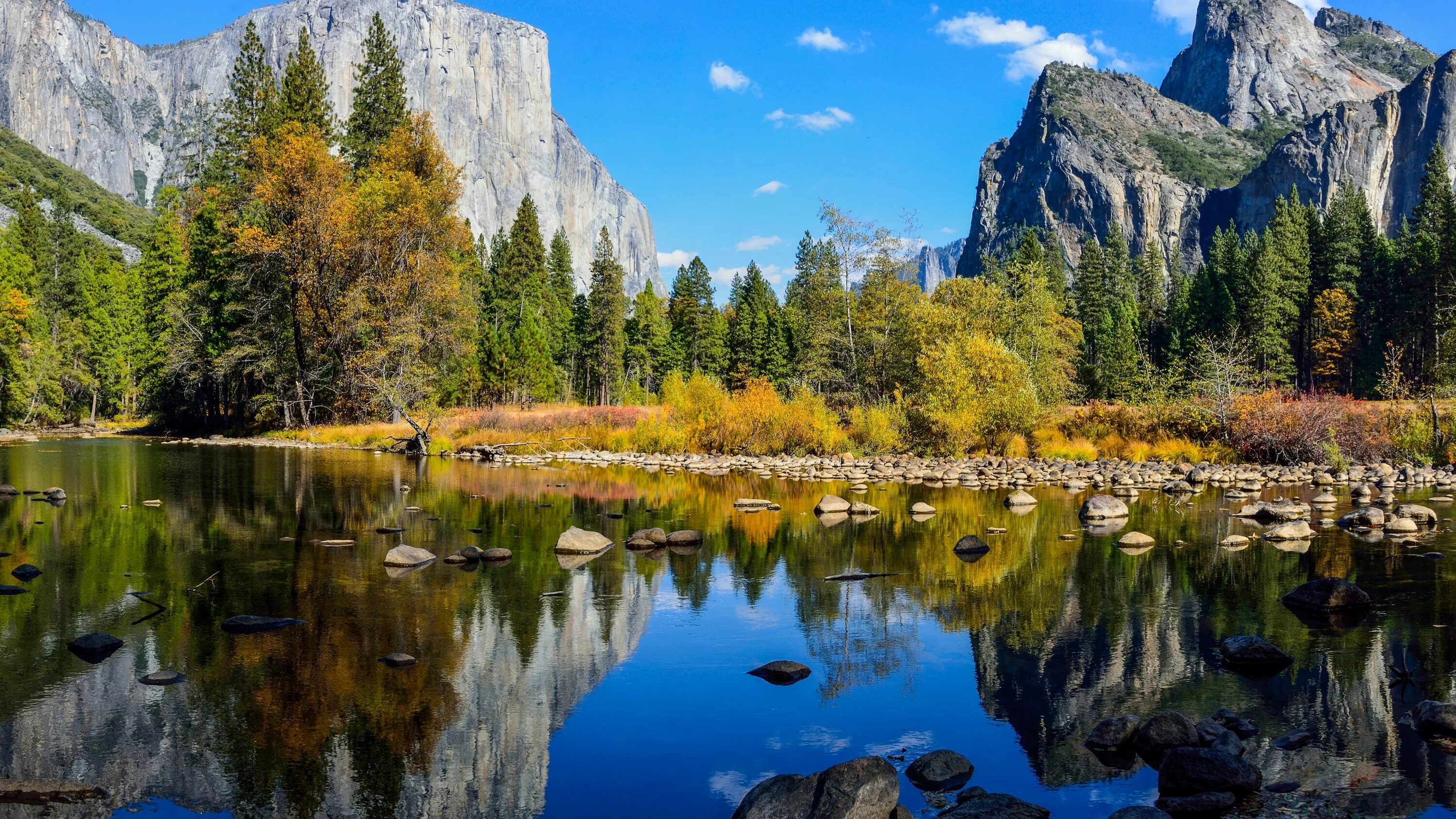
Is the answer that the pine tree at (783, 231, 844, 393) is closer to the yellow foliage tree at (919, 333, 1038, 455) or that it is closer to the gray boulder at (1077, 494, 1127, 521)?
the yellow foliage tree at (919, 333, 1038, 455)

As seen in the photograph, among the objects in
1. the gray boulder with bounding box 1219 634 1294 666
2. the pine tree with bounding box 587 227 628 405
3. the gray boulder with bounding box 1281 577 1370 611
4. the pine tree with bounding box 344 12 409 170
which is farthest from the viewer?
the pine tree with bounding box 587 227 628 405

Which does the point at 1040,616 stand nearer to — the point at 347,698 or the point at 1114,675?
the point at 1114,675

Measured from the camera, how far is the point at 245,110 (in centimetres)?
5147

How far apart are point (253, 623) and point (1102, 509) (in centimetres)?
1780

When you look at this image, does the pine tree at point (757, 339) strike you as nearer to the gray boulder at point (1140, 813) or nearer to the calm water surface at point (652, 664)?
the calm water surface at point (652, 664)

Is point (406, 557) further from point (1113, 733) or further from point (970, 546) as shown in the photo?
→ point (1113, 733)

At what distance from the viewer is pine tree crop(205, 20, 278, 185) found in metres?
51.0

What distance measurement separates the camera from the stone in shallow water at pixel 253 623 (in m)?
9.75

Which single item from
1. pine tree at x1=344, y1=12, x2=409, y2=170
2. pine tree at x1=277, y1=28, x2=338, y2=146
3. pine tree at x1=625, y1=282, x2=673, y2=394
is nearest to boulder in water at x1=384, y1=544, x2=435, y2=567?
pine tree at x1=277, y1=28, x2=338, y2=146

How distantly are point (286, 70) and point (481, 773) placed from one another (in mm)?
56349

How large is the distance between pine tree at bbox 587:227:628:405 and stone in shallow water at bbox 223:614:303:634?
224ft

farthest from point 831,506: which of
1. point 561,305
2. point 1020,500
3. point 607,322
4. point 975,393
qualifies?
point 561,305

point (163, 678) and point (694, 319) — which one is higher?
point (694, 319)

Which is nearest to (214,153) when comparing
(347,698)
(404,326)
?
(404,326)
